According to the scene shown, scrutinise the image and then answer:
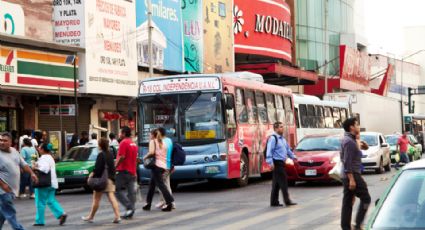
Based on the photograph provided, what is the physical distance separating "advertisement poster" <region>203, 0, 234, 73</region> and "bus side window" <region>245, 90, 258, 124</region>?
2186 cm

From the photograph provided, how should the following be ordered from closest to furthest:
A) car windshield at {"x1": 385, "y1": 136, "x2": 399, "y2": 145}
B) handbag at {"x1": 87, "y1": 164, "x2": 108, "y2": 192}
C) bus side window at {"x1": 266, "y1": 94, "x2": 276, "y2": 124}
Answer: handbag at {"x1": 87, "y1": 164, "x2": 108, "y2": 192}
bus side window at {"x1": 266, "y1": 94, "x2": 276, "y2": 124}
car windshield at {"x1": 385, "y1": 136, "x2": 399, "y2": 145}

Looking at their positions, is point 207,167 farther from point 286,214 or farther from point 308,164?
point 286,214

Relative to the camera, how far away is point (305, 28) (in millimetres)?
76562

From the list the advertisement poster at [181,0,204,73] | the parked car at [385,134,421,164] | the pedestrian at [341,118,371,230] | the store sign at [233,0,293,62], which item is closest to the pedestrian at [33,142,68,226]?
the pedestrian at [341,118,371,230]

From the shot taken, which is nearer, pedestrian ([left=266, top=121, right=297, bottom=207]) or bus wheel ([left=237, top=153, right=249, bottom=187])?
pedestrian ([left=266, top=121, right=297, bottom=207])

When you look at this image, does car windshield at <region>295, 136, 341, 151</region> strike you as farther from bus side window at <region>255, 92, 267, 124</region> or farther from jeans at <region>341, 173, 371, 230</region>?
jeans at <region>341, 173, 371, 230</region>

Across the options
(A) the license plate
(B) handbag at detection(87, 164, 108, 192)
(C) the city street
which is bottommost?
(C) the city street

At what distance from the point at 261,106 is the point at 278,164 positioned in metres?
8.68

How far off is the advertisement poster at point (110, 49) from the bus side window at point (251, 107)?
10.1 metres

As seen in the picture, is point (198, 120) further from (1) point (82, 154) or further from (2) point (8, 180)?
(2) point (8, 180)

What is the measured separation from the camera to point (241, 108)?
25.4 m

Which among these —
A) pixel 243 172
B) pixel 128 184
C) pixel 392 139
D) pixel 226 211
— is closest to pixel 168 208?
pixel 226 211

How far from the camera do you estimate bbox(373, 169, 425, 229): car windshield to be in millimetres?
7414

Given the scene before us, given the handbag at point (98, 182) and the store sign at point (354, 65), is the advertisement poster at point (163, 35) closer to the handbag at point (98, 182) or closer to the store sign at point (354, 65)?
the handbag at point (98, 182)
